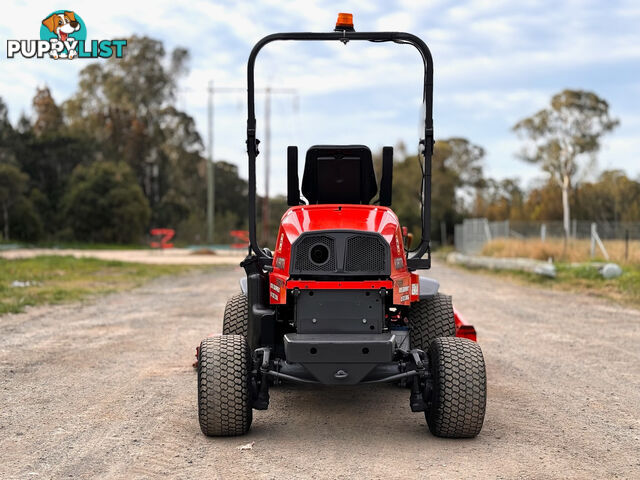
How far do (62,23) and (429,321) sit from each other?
64.8 feet

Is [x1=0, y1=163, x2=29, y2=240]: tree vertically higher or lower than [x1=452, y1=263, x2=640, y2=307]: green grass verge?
higher

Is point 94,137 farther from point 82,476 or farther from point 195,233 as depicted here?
point 82,476

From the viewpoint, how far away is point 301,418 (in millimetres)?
6367

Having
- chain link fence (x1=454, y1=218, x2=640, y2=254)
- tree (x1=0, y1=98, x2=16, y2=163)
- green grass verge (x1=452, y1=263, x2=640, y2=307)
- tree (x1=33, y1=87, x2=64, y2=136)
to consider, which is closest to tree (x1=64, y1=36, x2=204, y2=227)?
tree (x1=33, y1=87, x2=64, y2=136)

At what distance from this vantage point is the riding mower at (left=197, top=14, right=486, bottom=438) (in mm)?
5543

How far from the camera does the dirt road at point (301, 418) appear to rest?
5.04 m

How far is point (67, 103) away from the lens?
218ft

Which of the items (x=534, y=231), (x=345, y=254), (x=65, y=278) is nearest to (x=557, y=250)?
(x=534, y=231)

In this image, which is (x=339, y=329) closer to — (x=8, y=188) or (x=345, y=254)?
(x=345, y=254)

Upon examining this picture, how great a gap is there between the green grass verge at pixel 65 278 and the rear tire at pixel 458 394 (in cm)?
969

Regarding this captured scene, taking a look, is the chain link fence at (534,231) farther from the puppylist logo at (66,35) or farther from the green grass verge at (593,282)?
the puppylist logo at (66,35)

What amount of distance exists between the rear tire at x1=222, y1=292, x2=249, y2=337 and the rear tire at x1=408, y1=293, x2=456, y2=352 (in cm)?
152

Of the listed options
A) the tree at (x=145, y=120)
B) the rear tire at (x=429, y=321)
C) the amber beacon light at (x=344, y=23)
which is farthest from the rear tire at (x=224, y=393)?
the tree at (x=145, y=120)

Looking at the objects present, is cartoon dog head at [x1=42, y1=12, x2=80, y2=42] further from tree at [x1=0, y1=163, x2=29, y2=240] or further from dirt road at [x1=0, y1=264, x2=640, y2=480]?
tree at [x1=0, y1=163, x2=29, y2=240]
